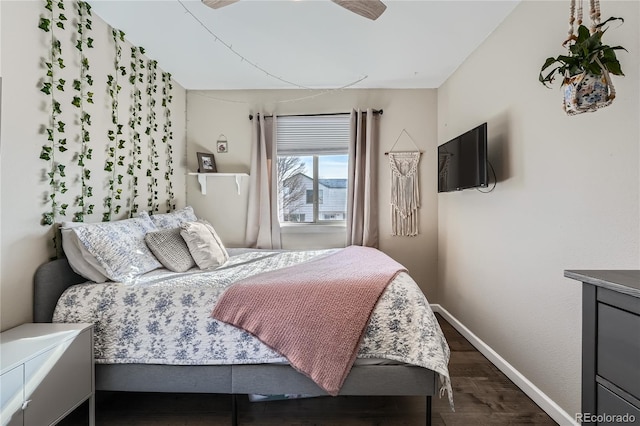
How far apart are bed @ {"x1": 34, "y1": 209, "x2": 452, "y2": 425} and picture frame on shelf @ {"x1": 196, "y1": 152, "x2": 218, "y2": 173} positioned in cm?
187

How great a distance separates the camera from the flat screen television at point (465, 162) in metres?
2.22

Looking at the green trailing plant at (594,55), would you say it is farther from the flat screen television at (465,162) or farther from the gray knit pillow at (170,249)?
the gray knit pillow at (170,249)

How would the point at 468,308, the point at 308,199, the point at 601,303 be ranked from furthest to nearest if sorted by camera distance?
the point at 308,199, the point at 468,308, the point at 601,303

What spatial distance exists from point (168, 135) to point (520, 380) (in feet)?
12.0

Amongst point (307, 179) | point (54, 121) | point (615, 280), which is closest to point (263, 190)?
point (307, 179)

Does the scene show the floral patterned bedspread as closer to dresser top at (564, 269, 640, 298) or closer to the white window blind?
dresser top at (564, 269, 640, 298)

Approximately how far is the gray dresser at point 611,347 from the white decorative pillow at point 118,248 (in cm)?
216

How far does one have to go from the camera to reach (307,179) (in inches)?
144

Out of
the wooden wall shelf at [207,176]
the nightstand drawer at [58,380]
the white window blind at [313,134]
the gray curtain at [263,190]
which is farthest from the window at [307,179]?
the nightstand drawer at [58,380]

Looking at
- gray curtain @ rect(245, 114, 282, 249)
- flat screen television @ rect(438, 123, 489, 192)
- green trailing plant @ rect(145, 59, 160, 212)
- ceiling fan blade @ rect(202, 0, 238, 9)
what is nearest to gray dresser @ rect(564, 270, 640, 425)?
flat screen television @ rect(438, 123, 489, 192)

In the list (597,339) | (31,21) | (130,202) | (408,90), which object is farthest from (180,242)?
(408,90)

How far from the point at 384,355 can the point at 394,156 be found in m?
2.42

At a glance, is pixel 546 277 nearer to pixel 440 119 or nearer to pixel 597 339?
pixel 597 339

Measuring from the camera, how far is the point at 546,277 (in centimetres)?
181
